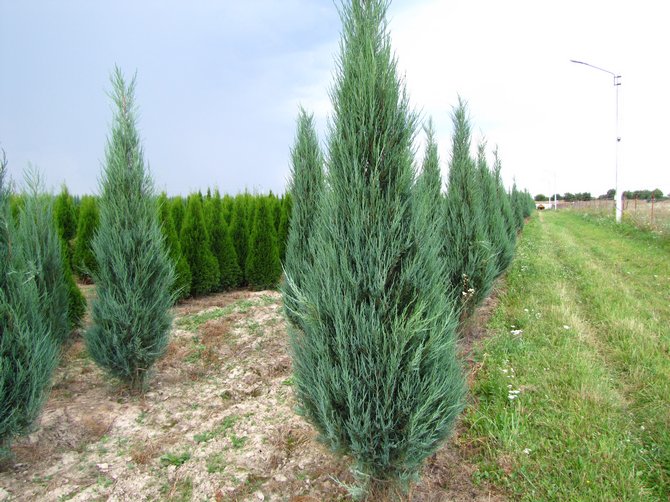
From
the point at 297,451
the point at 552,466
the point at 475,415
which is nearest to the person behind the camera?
the point at 552,466

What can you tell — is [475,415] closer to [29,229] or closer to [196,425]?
[196,425]

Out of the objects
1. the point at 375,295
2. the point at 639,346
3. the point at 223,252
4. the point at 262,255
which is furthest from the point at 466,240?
the point at 223,252

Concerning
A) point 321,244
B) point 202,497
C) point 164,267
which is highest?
point 321,244

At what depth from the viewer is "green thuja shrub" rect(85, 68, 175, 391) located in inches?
214

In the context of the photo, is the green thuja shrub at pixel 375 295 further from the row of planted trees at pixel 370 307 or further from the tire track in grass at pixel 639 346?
the tire track in grass at pixel 639 346

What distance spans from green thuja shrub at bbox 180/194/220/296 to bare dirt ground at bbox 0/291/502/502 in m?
3.68

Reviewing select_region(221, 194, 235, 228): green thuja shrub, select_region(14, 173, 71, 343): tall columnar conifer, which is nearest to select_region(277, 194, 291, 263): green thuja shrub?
select_region(221, 194, 235, 228): green thuja shrub

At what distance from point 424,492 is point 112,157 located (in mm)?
5056

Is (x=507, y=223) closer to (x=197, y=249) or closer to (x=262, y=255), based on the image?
(x=262, y=255)

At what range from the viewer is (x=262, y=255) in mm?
11250

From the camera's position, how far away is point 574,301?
8641mm

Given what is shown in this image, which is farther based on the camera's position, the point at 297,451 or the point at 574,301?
the point at 574,301

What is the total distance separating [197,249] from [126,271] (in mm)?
4848

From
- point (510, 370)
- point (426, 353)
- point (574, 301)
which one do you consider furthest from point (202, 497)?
point (574, 301)
